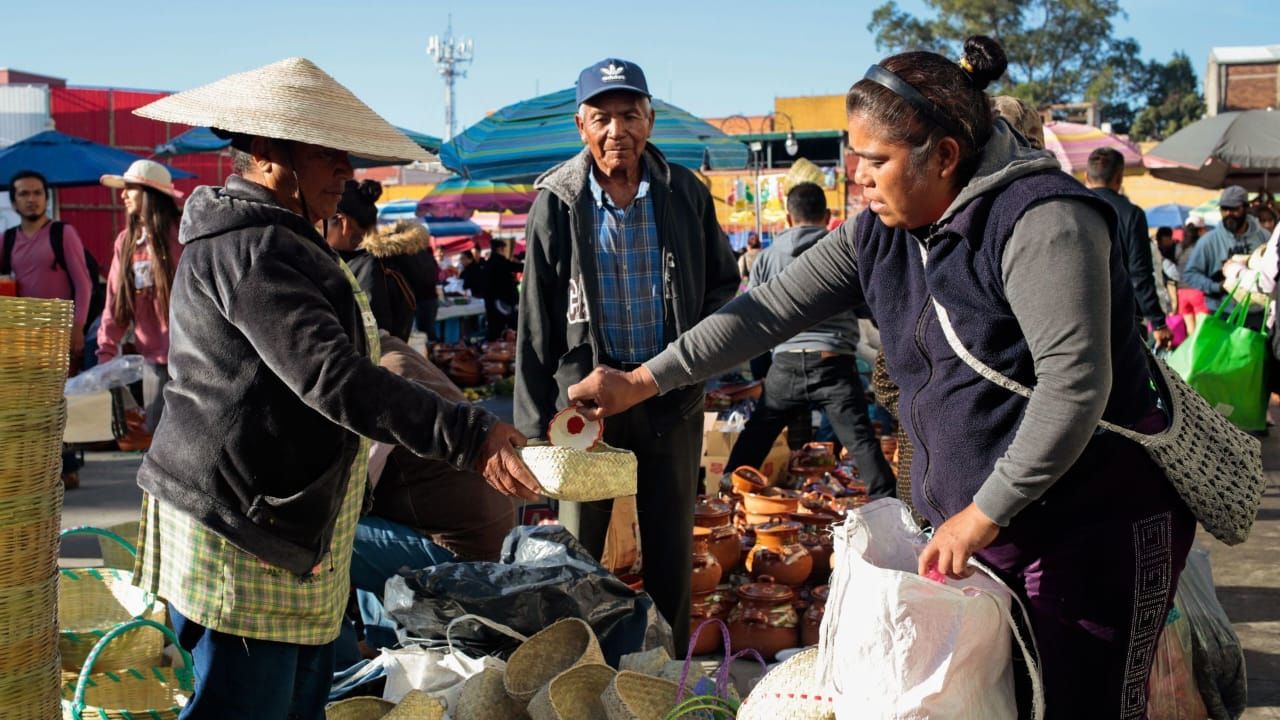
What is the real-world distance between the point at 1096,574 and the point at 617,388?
116 cm

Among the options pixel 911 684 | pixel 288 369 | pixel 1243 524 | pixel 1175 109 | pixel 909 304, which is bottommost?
pixel 911 684

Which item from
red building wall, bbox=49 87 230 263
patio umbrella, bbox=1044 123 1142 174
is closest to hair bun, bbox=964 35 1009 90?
patio umbrella, bbox=1044 123 1142 174

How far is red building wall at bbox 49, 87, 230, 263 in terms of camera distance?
19.7 m

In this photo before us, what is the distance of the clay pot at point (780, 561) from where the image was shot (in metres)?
4.57

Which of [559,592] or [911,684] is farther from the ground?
[911,684]

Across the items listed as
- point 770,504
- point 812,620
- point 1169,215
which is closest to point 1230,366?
point 770,504

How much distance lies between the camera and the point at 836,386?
5.98 metres

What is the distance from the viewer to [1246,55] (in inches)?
1863

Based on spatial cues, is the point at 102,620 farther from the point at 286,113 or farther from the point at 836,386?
the point at 836,386

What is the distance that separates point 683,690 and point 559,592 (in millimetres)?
676

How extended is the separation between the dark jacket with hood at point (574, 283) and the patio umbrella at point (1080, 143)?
Result: 5834mm

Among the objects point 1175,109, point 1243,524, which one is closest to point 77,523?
point 1243,524

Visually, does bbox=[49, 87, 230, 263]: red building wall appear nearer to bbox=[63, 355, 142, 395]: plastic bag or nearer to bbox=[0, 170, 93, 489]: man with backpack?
bbox=[0, 170, 93, 489]: man with backpack

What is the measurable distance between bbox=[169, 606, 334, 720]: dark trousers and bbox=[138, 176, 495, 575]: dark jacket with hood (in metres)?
0.20
